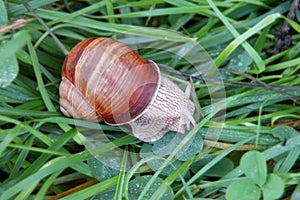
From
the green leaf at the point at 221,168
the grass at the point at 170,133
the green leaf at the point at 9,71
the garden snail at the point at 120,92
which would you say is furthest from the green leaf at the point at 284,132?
the green leaf at the point at 9,71

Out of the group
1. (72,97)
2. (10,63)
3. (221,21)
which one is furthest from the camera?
(221,21)

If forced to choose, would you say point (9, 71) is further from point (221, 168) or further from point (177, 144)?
point (221, 168)

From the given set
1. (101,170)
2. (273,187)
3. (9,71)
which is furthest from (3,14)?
(273,187)

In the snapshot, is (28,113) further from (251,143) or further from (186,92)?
(251,143)

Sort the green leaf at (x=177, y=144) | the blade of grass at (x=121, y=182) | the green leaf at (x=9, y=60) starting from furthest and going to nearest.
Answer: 1. the green leaf at (x=177, y=144)
2. the blade of grass at (x=121, y=182)
3. the green leaf at (x=9, y=60)

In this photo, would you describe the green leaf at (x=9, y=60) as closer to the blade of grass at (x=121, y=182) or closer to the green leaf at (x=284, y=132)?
the blade of grass at (x=121, y=182)

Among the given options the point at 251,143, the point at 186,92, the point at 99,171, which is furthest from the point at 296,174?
the point at 99,171
